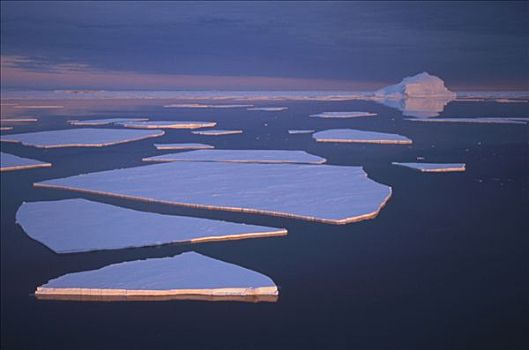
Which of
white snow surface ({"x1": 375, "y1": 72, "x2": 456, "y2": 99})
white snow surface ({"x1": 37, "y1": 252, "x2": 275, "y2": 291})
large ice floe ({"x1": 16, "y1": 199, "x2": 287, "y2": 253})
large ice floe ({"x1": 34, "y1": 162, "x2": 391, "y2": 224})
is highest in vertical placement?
white snow surface ({"x1": 375, "y1": 72, "x2": 456, "y2": 99})

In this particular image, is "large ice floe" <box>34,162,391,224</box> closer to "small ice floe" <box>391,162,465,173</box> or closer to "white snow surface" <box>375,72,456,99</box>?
"small ice floe" <box>391,162,465,173</box>

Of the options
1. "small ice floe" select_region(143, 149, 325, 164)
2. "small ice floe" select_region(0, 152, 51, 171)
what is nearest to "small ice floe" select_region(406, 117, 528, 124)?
"small ice floe" select_region(143, 149, 325, 164)

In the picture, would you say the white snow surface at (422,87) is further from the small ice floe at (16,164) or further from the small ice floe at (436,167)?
the small ice floe at (16,164)

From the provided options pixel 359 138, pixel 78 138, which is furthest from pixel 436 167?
pixel 78 138

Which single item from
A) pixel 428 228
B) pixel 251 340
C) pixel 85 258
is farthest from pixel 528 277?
pixel 85 258

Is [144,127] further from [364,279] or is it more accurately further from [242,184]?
[364,279]
